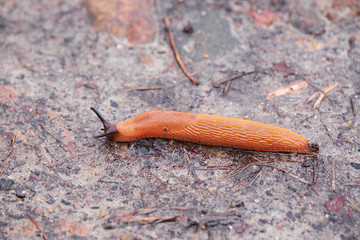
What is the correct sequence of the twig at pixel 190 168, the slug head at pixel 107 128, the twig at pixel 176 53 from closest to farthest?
the twig at pixel 190 168 → the slug head at pixel 107 128 → the twig at pixel 176 53

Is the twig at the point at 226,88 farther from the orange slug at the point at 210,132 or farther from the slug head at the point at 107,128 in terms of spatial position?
the slug head at the point at 107,128

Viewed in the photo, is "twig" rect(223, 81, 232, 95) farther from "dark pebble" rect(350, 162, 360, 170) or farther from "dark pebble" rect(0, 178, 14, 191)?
"dark pebble" rect(0, 178, 14, 191)

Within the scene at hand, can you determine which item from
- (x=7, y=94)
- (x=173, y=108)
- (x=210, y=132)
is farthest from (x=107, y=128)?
(x=7, y=94)

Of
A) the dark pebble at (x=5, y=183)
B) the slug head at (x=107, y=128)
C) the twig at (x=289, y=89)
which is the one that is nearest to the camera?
the dark pebble at (x=5, y=183)

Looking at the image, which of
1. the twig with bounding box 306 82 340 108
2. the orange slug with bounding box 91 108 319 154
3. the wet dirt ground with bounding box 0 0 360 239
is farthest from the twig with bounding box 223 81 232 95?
the twig with bounding box 306 82 340 108

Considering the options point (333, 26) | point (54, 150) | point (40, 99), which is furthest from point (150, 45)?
point (333, 26)

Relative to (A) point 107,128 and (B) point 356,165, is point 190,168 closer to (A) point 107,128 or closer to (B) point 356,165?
(A) point 107,128

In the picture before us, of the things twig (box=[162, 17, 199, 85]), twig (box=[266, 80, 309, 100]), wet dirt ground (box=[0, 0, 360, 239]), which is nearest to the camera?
wet dirt ground (box=[0, 0, 360, 239])

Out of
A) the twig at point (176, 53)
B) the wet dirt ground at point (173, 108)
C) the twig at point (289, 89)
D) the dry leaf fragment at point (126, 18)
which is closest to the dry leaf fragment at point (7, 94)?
the wet dirt ground at point (173, 108)
